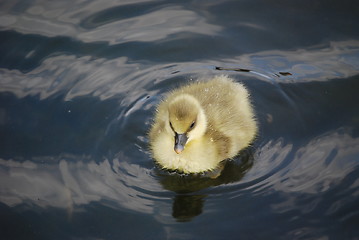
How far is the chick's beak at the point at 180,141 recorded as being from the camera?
10.2 ft

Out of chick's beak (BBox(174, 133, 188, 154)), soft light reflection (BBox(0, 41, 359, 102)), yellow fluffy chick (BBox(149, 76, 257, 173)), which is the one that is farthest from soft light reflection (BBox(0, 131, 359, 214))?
soft light reflection (BBox(0, 41, 359, 102))

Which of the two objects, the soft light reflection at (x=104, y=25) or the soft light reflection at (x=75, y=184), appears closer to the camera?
the soft light reflection at (x=75, y=184)

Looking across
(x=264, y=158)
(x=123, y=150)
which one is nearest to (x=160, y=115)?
(x=123, y=150)

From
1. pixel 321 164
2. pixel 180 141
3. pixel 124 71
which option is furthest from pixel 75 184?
pixel 321 164

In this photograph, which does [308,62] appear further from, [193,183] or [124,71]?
[193,183]

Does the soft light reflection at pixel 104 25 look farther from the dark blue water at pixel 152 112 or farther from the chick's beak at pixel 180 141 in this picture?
the chick's beak at pixel 180 141

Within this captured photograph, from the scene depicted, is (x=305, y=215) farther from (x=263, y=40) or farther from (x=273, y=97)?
(x=263, y=40)

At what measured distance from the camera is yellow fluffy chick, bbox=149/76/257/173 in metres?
3.13

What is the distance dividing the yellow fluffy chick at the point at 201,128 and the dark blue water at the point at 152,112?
0.10 meters

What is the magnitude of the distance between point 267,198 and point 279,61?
1538mm

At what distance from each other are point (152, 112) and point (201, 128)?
2.28 ft

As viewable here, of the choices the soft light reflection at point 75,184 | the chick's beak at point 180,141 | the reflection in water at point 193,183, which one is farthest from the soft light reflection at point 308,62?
the soft light reflection at point 75,184

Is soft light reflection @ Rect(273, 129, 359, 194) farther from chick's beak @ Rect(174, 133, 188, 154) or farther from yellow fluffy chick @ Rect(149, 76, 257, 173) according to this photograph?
chick's beak @ Rect(174, 133, 188, 154)

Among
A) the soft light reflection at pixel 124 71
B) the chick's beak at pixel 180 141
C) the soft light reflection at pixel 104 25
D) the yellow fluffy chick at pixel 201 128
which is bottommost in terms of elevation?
the chick's beak at pixel 180 141
